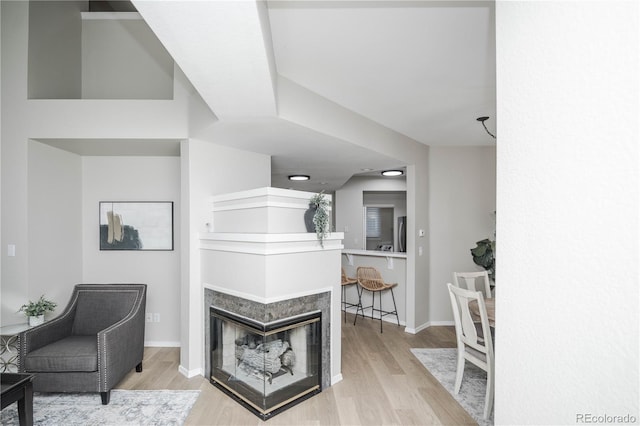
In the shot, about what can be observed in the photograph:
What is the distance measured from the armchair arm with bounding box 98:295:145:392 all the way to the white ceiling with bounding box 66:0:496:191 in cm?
186

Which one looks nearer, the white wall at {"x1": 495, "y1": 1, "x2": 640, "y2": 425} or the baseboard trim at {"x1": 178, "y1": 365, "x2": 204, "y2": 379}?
the white wall at {"x1": 495, "y1": 1, "x2": 640, "y2": 425}

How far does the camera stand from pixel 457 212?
4715 millimetres

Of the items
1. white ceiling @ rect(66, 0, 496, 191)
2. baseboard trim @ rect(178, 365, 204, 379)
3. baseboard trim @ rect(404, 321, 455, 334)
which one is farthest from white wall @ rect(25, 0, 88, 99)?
baseboard trim @ rect(404, 321, 455, 334)

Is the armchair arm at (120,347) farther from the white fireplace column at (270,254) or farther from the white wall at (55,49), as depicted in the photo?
the white wall at (55,49)

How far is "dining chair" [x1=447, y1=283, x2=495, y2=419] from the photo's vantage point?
7.73 ft

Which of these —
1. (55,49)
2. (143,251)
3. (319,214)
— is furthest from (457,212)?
(55,49)

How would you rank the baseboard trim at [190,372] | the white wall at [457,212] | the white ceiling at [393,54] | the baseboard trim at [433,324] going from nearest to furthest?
the white ceiling at [393,54], the baseboard trim at [190,372], the baseboard trim at [433,324], the white wall at [457,212]

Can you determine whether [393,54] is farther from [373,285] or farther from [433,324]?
[433,324]

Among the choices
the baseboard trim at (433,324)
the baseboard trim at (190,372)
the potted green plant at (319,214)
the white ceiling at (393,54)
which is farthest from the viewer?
the baseboard trim at (433,324)

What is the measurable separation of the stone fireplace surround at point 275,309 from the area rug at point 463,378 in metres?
1.11

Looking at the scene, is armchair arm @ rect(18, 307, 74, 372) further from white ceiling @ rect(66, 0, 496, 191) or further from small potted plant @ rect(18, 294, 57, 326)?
white ceiling @ rect(66, 0, 496, 191)

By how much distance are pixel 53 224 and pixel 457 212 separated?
4.98 metres

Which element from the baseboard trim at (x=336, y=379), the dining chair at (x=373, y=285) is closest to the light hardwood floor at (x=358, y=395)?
the baseboard trim at (x=336, y=379)

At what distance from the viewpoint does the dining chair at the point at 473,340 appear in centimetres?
236
